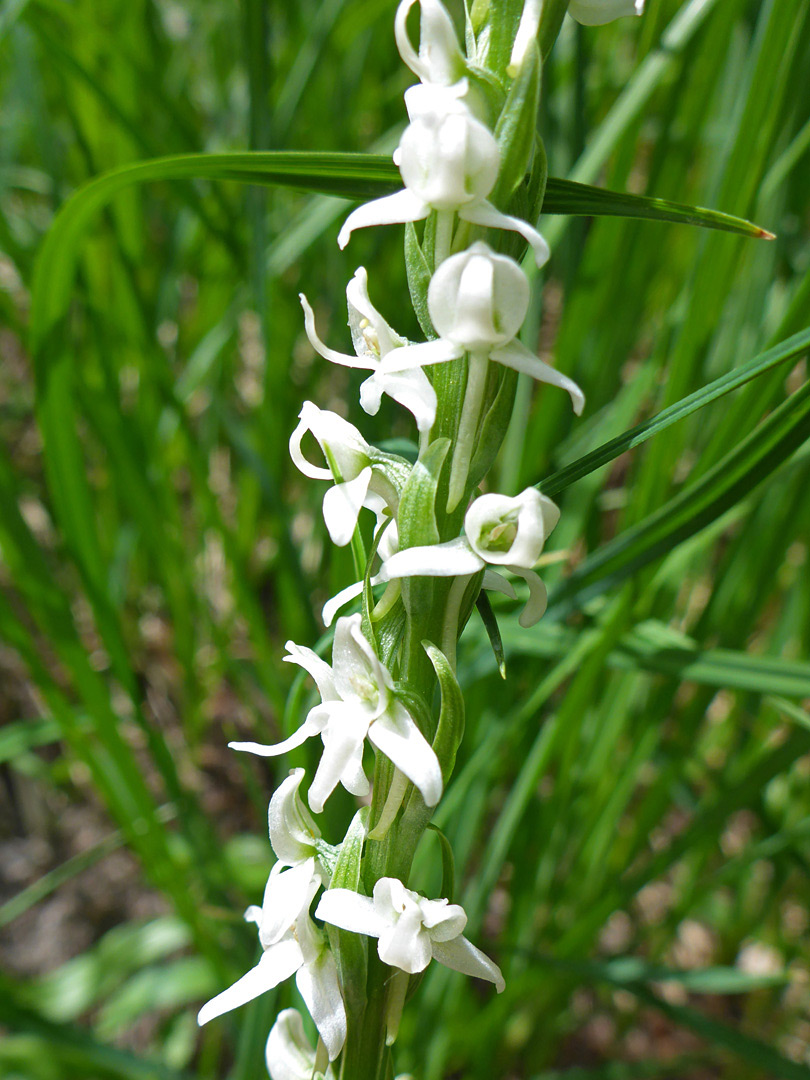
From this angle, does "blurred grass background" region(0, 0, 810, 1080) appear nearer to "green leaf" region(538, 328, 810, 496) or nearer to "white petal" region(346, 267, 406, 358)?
"green leaf" region(538, 328, 810, 496)

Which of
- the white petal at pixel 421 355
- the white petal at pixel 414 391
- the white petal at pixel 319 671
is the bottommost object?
the white petal at pixel 319 671

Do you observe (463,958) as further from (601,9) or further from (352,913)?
(601,9)

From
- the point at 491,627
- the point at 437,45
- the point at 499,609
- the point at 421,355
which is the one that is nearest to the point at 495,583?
the point at 491,627

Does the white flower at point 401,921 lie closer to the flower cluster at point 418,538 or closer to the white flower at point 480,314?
the flower cluster at point 418,538

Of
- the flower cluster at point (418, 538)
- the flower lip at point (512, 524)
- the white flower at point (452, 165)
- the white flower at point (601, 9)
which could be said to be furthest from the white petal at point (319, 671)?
the white flower at point (601, 9)

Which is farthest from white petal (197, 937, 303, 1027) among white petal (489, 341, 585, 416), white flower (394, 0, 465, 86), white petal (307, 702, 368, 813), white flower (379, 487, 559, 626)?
white flower (394, 0, 465, 86)
